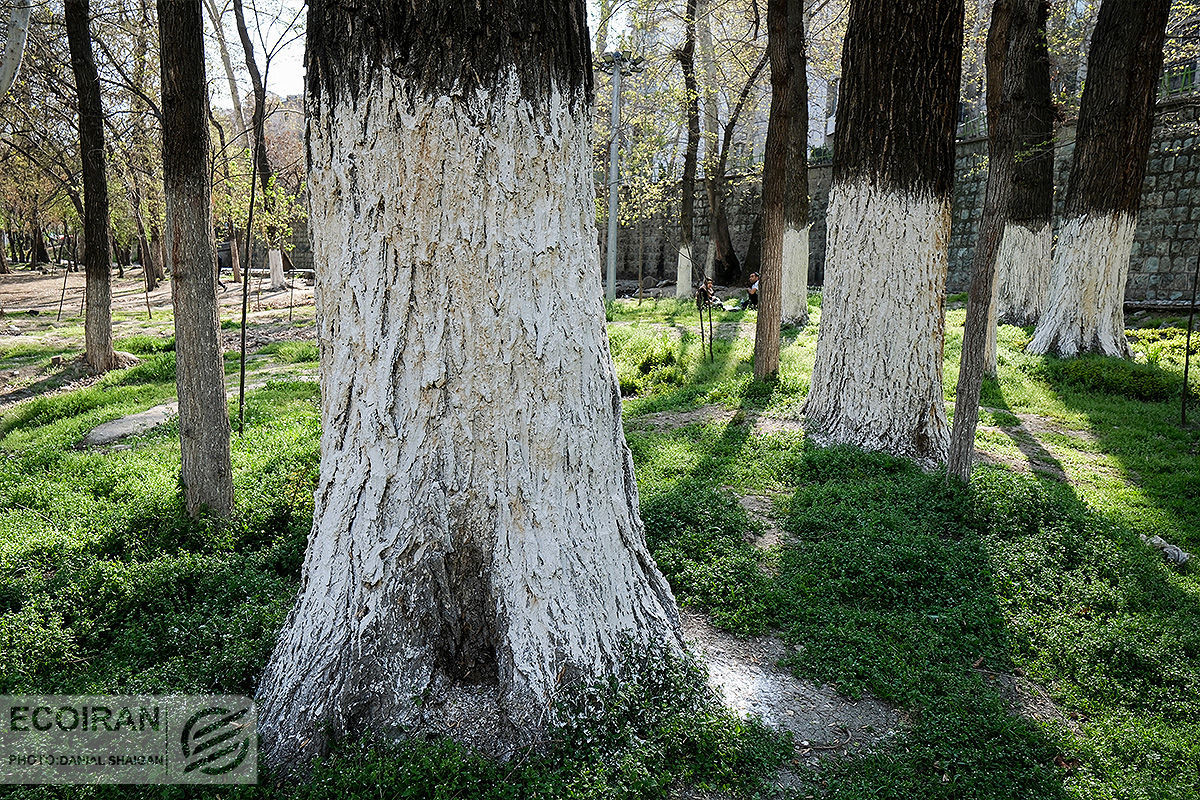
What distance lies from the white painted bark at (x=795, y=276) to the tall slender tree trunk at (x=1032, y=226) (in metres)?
2.98

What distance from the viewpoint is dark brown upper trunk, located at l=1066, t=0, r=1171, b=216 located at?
332 inches

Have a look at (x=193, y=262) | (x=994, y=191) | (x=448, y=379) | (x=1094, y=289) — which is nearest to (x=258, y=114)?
(x=193, y=262)

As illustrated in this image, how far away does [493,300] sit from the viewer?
2342 mm

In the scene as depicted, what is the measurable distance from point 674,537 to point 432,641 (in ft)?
6.08

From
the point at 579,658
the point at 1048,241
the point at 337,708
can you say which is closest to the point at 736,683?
the point at 579,658

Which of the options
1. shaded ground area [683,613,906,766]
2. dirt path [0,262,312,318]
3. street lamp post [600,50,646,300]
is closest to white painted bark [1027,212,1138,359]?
shaded ground area [683,613,906,766]

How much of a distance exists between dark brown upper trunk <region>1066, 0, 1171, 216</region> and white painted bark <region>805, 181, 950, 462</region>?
5.03 m

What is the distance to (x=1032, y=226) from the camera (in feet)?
35.4

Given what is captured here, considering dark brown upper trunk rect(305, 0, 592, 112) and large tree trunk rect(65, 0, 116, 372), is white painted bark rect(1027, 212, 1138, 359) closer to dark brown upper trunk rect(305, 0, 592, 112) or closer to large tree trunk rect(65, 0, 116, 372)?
dark brown upper trunk rect(305, 0, 592, 112)

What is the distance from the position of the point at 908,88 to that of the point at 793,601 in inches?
161

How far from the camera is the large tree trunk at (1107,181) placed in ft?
27.9

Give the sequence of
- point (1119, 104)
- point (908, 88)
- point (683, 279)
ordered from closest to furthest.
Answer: point (908, 88) → point (1119, 104) → point (683, 279)

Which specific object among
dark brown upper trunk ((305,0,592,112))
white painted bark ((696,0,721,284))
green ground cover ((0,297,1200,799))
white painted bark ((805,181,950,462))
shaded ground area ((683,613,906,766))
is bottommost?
shaded ground area ((683,613,906,766))

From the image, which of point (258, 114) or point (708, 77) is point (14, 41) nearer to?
point (258, 114)
